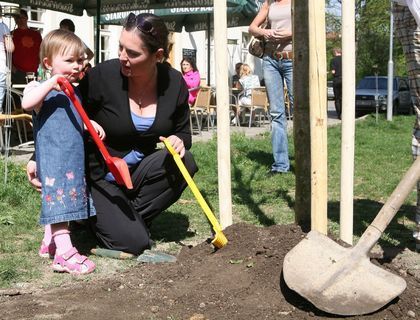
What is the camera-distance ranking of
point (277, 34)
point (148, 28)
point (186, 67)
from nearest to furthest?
point (148, 28)
point (277, 34)
point (186, 67)

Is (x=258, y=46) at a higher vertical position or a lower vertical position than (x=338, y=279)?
higher

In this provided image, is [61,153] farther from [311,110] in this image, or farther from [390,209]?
[390,209]

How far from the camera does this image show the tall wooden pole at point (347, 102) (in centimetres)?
292

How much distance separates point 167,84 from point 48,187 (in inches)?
37.0

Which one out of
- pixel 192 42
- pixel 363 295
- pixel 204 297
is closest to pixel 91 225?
pixel 204 297

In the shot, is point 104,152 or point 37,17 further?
point 37,17

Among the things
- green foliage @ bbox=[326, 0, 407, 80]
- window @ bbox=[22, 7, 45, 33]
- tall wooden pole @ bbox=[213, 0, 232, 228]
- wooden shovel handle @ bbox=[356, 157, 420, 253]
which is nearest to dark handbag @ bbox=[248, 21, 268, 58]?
tall wooden pole @ bbox=[213, 0, 232, 228]

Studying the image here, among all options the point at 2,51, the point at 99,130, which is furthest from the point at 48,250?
the point at 2,51

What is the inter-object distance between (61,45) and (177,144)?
2.71ft

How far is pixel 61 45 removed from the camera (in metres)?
3.46

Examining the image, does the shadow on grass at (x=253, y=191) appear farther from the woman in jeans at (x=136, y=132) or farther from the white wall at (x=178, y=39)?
the white wall at (x=178, y=39)

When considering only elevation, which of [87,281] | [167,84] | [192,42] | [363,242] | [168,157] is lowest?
[87,281]

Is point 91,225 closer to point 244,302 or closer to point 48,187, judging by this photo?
point 48,187

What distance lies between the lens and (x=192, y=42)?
2286cm
